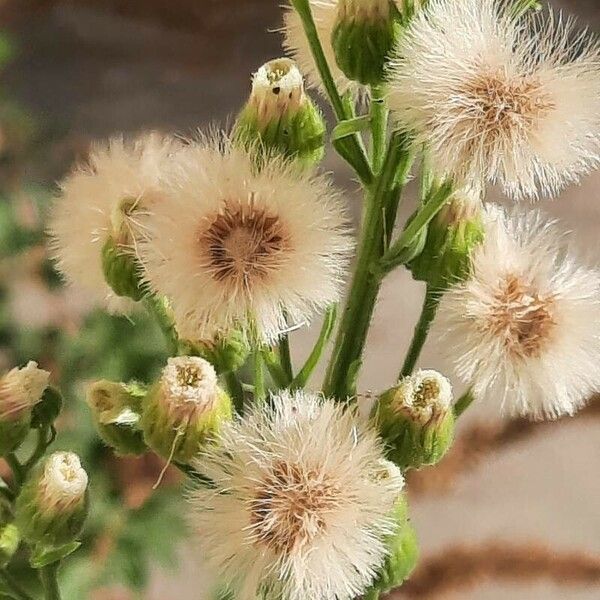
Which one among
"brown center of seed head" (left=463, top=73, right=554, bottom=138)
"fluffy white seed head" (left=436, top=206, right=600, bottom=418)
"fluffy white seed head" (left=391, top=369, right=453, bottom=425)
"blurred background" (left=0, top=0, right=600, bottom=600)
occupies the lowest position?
"blurred background" (left=0, top=0, right=600, bottom=600)

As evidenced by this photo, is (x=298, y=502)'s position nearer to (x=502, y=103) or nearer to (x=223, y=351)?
(x=223, y=351)

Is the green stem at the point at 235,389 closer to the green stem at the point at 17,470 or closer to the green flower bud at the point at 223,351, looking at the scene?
the green flower bud at the point at 223,351

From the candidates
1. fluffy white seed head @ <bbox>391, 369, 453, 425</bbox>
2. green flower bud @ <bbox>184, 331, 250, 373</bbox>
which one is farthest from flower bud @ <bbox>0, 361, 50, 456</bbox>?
fluffy white seed head @ <bbox>391, 369, 453, 425</bbox>

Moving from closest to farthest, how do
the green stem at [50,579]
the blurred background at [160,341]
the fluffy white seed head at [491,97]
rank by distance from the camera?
the fluffy white seed head at [491,97], the green stem at [50,579], the blurred background at [160,341]

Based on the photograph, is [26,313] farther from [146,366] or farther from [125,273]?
[125,273]

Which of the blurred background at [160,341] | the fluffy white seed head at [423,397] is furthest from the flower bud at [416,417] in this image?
the blurred background at [160,341]

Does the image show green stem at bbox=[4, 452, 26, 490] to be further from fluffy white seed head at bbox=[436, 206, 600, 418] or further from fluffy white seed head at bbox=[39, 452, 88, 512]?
fluffy white seed head at bbox=[436, 206, 600, 418]

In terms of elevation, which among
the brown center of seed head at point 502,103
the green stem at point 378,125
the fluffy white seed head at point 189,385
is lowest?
the fluffy white seed head at point 189,385
